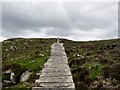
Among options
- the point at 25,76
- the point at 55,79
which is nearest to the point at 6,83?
the point at 25,76

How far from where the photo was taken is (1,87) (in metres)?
24.6

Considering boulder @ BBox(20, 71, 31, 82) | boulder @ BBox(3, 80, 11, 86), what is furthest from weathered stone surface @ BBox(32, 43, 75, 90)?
boulder @ BBox(3, 80, 11, 86)

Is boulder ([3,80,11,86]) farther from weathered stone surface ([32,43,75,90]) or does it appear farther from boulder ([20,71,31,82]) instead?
weathered stone surface ([32,43,75,90])

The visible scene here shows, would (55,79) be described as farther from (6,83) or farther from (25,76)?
(6,83)

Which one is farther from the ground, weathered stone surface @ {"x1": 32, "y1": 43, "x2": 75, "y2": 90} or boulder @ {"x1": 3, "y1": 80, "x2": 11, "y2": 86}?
weathered stone surface @ {"x1": 32, "y1": 43, "x2": 75, "y2": 90}

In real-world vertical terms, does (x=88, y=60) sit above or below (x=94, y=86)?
above

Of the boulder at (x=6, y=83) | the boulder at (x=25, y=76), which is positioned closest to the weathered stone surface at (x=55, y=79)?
the boulder at (x=25, y=76)

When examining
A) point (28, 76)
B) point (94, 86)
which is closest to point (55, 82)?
point (94, 86)

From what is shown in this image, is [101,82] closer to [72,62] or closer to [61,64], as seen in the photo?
[61,64]

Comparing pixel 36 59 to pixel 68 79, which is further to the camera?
pixel 36 59

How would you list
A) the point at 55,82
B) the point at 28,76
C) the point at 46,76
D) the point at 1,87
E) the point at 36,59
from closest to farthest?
the point at 55,82 → the point at 46,76 → the point at 1,87 → the point at 28,76 → the point at 36,59

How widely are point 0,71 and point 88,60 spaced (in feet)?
30.9

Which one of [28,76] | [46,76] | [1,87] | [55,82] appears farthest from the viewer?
[28,76]

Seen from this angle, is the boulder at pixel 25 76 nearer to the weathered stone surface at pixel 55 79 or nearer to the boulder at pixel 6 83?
the boulder at pixel 6 83
